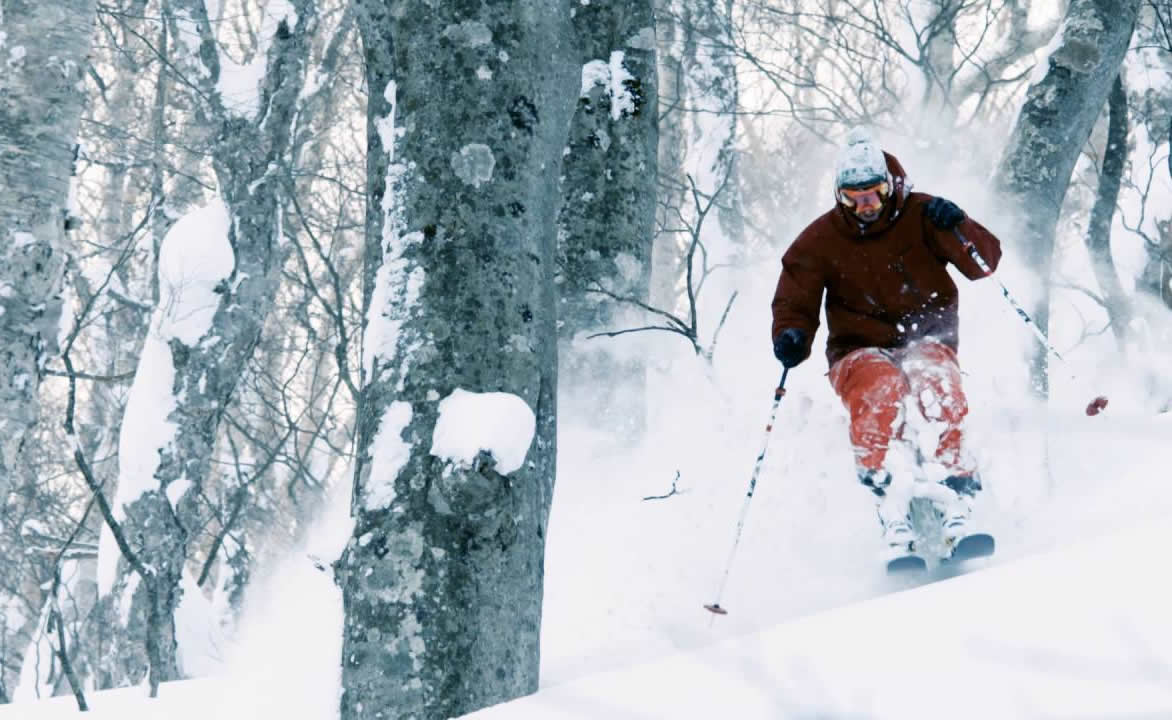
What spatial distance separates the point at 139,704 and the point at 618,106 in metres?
3.25

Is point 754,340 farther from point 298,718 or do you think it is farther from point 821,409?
point 298,718

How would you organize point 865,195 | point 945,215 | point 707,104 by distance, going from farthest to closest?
point 707,104
point 865,195
point 945,215

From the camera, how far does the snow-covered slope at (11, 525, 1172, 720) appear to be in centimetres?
183

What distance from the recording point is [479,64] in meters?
3.37

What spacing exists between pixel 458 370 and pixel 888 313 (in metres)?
2.71

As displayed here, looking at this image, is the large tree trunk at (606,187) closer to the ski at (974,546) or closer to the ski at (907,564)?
the ski at (907,564)

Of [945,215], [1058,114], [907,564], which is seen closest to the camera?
[907,564]

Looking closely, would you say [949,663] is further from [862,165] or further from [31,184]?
[31,184]

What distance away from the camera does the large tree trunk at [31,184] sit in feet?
16.8

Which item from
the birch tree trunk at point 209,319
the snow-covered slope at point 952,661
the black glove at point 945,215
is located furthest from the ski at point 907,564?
the birch tree trunk at point 209,319

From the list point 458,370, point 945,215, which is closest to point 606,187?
point 945,215

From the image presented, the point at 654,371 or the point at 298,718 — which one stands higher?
the point at 654,371

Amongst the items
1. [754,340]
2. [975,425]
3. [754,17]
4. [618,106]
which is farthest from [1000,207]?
[754,17]

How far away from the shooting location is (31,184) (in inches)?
204
